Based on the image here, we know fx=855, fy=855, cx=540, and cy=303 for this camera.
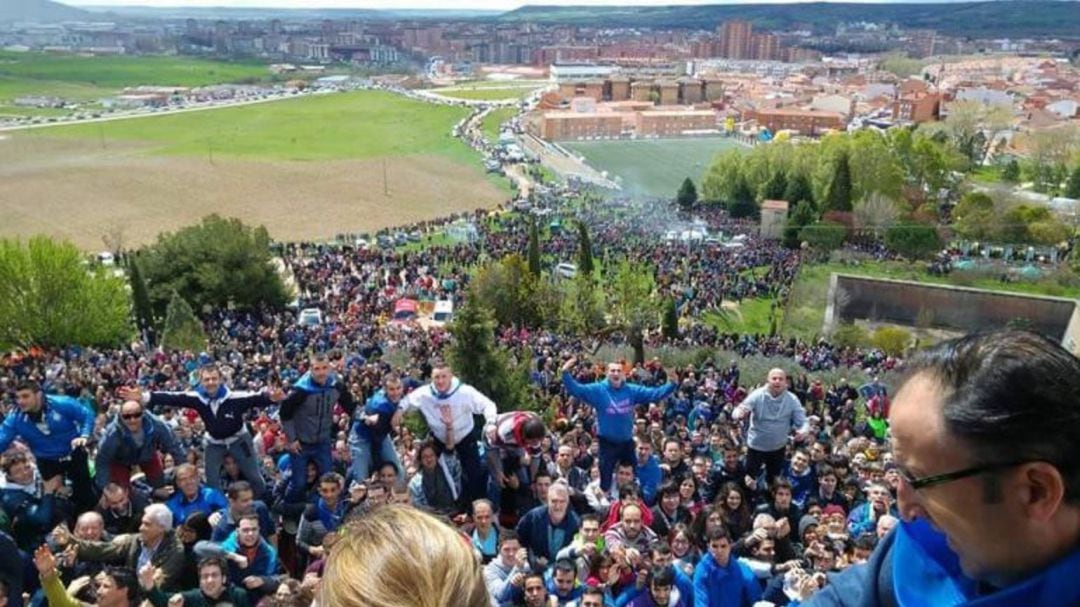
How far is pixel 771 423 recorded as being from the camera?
6.37m

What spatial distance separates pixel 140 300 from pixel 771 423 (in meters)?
21.9

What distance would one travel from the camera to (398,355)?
17.2m

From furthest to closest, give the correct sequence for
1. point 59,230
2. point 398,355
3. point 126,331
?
point 59,230
point 126,331
point 398,355

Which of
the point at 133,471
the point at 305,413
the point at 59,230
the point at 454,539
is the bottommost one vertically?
the point at 59,230

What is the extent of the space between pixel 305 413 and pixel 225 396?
579 millimetres

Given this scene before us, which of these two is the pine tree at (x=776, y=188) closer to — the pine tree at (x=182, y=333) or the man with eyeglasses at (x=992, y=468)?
the pine tree at (x=182, y=333)

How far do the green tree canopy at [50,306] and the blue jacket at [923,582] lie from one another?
24.4 meters

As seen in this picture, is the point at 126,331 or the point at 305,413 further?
the point at 126,331

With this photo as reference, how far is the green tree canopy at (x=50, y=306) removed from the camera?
22.7 metres

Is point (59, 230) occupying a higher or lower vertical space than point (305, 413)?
lower

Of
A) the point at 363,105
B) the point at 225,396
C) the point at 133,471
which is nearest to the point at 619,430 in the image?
the point at 225,396

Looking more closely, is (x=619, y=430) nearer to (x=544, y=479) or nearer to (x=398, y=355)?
(x=544, y=479)

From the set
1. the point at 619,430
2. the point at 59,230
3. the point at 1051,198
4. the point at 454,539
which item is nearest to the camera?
the point at 454,539

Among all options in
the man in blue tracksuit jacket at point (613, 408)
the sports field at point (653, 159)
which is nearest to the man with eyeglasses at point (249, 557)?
the man in blue tracksuit jacket at point (613, 408)
